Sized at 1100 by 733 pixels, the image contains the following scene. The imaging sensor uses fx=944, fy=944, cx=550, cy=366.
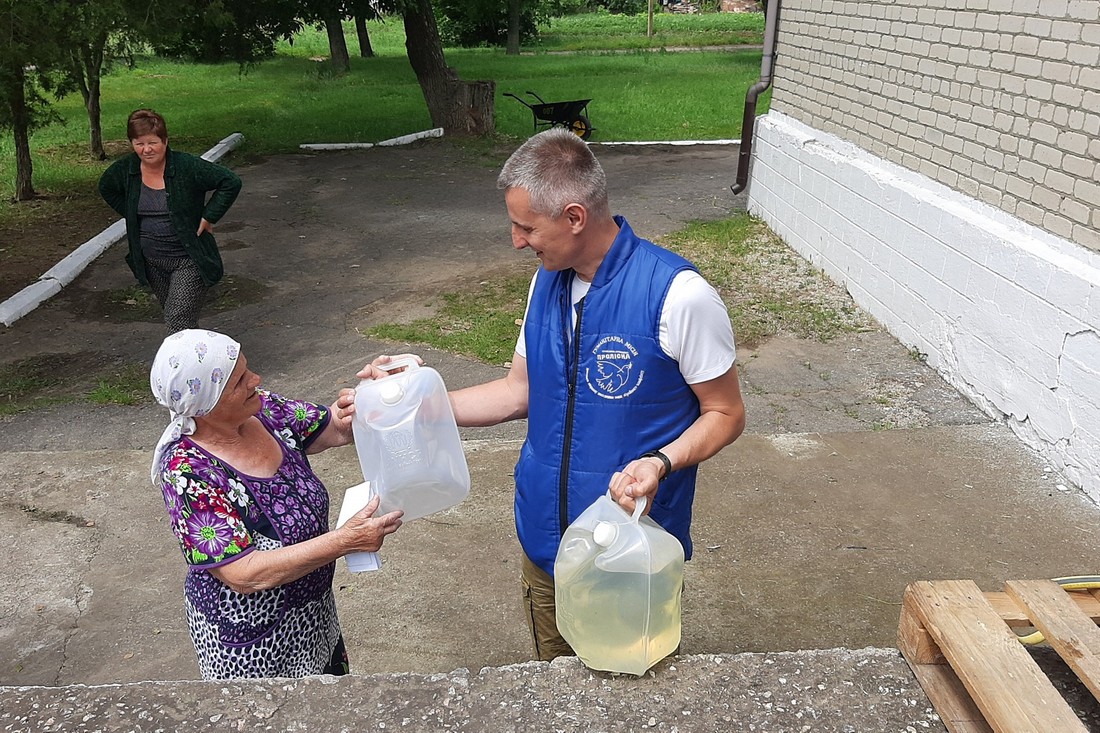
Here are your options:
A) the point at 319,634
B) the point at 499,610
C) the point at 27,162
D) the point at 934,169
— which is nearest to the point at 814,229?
the point at 934,169

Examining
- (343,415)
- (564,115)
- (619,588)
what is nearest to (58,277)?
(343,415)

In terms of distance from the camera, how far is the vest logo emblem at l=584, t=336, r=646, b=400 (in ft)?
7.75

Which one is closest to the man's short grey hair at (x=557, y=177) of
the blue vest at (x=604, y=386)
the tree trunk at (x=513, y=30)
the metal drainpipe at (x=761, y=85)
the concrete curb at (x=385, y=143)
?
the blue vest at (x=604, y=386)

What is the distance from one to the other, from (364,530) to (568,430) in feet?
1.94

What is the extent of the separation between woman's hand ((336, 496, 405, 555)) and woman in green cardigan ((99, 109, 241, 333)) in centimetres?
422

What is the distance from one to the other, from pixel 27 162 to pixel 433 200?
495cm

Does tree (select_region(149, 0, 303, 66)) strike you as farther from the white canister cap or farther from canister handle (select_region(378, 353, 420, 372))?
the white canister cap

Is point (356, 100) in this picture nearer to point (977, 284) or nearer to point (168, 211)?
point (168, 211)

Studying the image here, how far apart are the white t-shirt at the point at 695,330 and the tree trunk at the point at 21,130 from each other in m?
8.23

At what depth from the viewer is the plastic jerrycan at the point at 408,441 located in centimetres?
242

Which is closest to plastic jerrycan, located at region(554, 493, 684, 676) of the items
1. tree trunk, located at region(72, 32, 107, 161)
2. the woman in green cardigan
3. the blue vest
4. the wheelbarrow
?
the blue vest

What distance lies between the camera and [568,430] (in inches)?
97.4

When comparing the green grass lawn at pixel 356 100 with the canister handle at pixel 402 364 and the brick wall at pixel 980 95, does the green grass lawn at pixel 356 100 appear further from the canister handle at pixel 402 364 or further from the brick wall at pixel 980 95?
the canister handle at pixel 402 364

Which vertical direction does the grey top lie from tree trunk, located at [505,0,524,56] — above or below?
above
